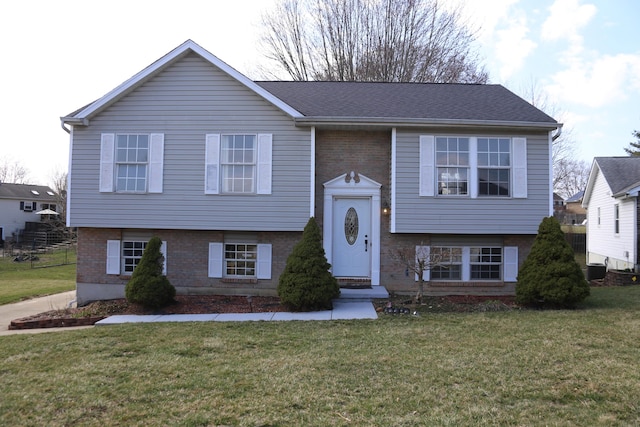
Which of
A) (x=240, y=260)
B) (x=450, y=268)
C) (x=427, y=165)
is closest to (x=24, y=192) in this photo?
(x=240, y=260)

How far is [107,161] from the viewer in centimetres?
1088

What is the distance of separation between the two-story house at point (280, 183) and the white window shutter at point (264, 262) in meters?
0.04

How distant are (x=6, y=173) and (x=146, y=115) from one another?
6089 centimetres

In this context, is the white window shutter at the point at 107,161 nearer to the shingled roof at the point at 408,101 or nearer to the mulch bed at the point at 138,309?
the mulch bed at the point at 138,309

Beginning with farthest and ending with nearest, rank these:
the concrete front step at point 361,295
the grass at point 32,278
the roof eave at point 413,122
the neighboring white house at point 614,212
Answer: the neighboring white house at point 614,212
the grass at point 32,278
the roof eave at point 413,122
the concrete front step at point 361,295

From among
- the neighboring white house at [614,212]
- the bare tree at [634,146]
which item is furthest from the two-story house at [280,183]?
the bare tree at [634,146]

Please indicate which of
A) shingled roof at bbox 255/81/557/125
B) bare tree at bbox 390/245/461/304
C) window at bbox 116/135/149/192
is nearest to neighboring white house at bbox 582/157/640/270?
shingled roof at bbox 255/81/557/125

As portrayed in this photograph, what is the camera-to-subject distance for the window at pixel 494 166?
1080 cm

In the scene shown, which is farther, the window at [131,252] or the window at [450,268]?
the window at [131,252]

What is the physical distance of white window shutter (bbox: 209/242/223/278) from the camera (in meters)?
11.0

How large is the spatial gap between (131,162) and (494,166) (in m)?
9.21

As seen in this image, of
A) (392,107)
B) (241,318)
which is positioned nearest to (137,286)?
(241,318)

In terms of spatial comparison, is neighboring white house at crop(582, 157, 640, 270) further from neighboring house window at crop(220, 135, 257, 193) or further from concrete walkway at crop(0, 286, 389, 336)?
neighboring house window at crop(220, 135, 257, 193)

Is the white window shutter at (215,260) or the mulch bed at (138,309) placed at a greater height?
the white window shutter at (215,260)
